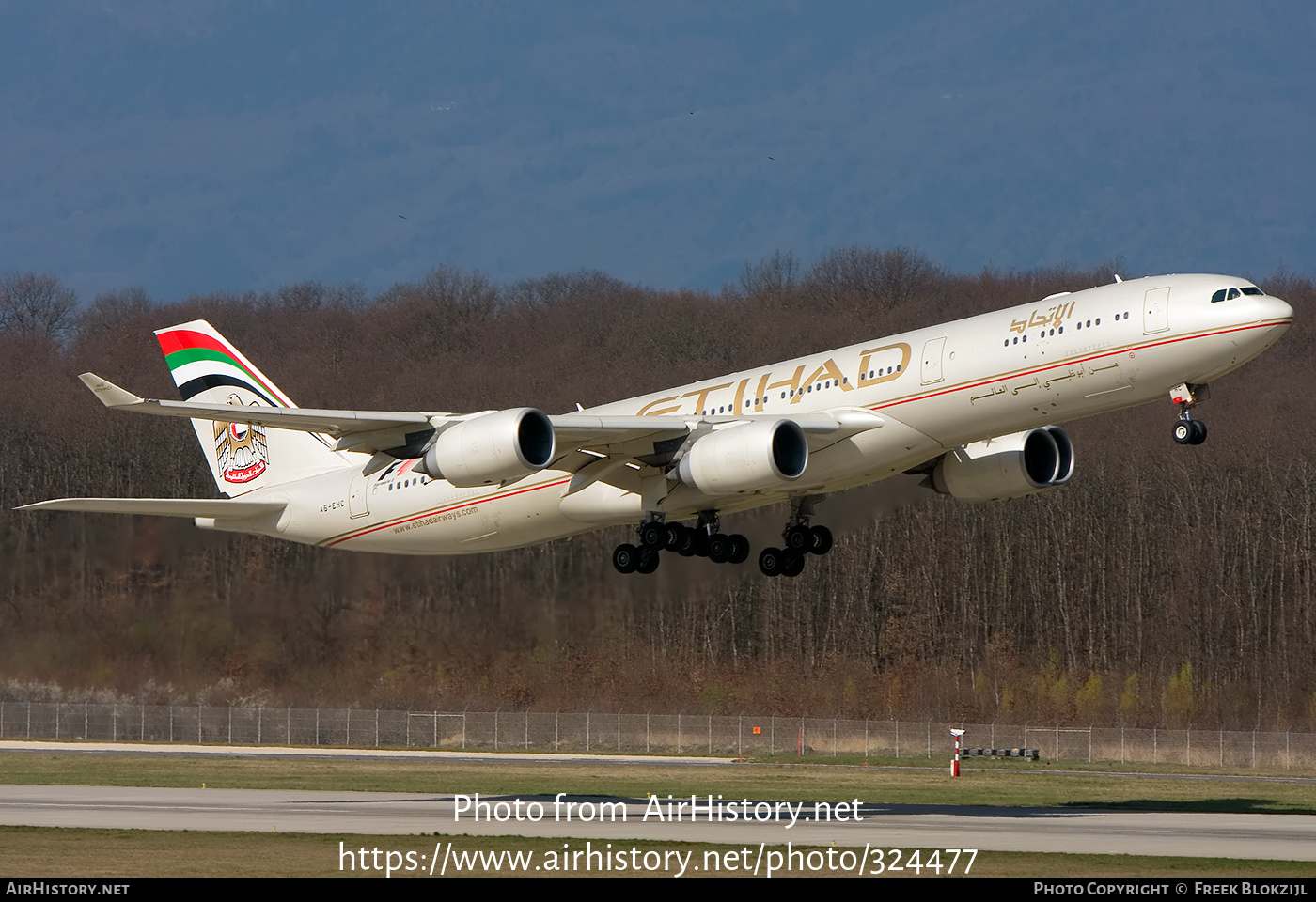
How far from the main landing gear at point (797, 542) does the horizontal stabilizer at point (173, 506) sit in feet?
39.2

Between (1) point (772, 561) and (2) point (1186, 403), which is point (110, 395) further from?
(2) point (1186, 403)

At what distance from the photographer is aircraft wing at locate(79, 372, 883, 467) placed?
33.4m

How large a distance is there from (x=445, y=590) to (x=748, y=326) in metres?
60.9

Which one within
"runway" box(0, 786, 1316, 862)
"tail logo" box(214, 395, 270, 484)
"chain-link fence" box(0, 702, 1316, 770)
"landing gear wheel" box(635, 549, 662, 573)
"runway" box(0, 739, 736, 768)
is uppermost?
"tail logo" box(214, 395, 270, 484)

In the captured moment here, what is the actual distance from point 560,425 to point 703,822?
26.3ft

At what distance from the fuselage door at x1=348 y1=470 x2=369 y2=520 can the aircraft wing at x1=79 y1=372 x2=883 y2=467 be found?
16.2 feet

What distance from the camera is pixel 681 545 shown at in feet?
125

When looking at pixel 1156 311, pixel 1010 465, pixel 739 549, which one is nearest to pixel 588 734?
pixel 739 549

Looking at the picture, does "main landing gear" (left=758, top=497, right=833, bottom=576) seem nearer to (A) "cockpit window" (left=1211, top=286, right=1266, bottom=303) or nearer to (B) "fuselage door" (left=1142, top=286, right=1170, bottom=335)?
(B) "fuselage door" (left=1142, top=286, right=1170, bottom=335)

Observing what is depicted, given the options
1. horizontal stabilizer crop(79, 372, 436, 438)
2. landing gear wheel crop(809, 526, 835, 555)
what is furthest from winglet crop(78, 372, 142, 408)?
landing gear wheel crop(809, 526, 835, 555)

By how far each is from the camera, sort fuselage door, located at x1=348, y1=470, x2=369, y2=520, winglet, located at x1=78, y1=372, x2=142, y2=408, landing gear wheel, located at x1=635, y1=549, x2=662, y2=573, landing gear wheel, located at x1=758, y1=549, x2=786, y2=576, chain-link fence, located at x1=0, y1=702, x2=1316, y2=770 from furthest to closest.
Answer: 1. chain-link fence, located at x1=0, y1=702, x2=1316, y2=770
2. fuselage door, located at x1=348, y1=470, x2=369, y2=520
3. landing gear wheel, located at x1=758, y1=549, x2=786, y2=576
4. landing gear wheel, located at x1=635, y1=549, x2=662, y2=573
5. winglet, located at x1=78, y1=372, x2=142, y2=408

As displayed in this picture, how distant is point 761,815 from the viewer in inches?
1383

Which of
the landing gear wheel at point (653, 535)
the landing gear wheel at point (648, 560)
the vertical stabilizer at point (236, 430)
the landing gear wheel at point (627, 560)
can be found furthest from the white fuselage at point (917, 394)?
the vertical stabilizer at point (236, 430)

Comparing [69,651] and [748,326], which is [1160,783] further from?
[748,326]
